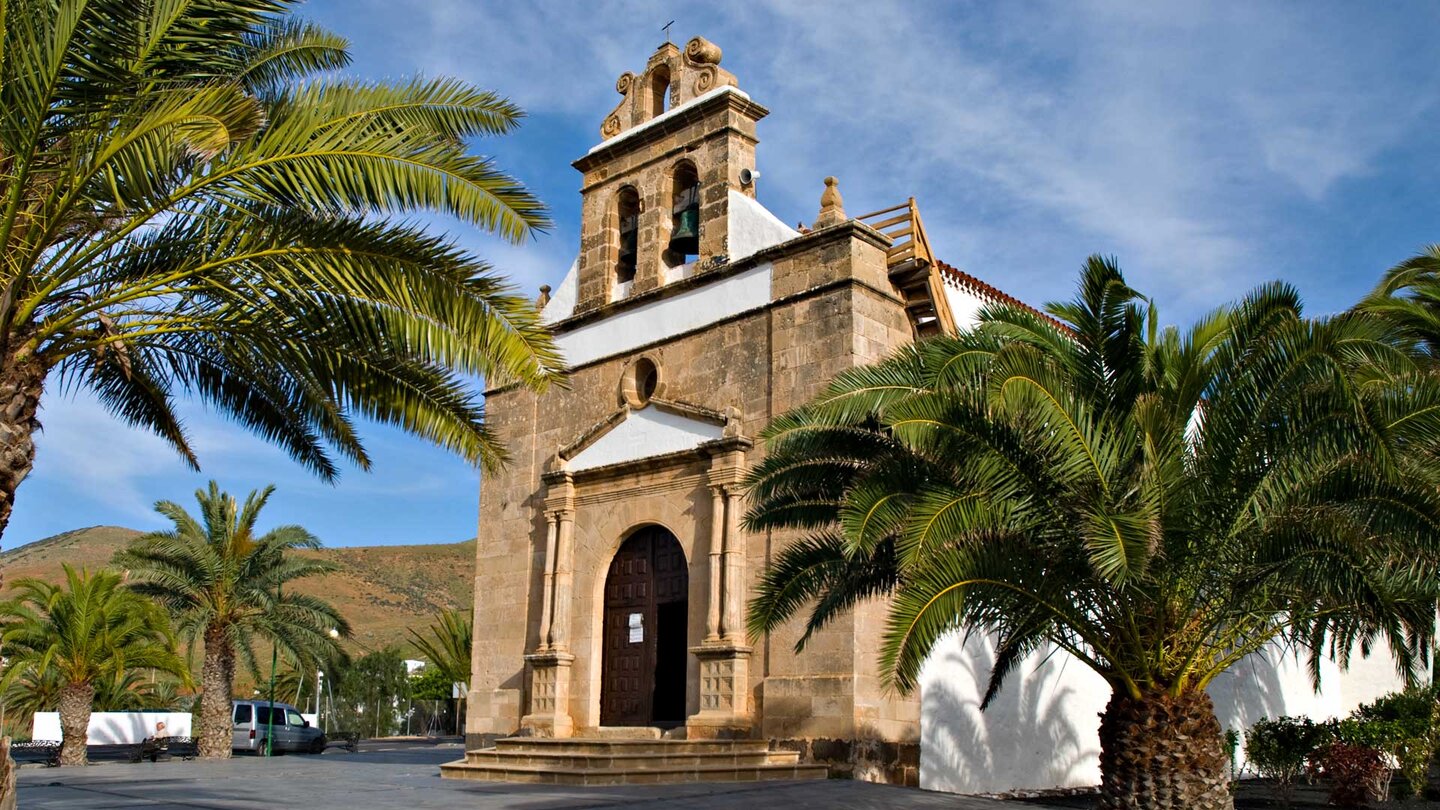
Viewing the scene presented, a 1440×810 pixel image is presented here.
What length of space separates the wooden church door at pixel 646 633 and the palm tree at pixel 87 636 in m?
8.52

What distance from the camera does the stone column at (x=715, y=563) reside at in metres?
13.7

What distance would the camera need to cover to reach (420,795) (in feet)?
35.7

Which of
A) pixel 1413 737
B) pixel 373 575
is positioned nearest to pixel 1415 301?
pixel 1413 737

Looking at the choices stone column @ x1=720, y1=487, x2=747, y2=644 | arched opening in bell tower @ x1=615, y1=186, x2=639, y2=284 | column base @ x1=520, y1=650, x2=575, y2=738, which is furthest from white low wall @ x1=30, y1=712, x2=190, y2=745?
stone column @ x1=720, y1=487, x2=747, y2=644

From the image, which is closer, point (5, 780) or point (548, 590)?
point (5, 780)

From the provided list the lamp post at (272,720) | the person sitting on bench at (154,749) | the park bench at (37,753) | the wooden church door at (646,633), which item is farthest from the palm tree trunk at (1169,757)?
the lamp post at (272,720)

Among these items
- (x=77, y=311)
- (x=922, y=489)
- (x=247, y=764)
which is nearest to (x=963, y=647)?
(x=922, y=489)

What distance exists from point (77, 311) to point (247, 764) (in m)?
12.5

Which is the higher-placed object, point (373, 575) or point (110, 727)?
point (373, 575)

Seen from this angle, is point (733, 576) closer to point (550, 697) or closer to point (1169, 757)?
point (550, 697)

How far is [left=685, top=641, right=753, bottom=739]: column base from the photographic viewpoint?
43.5 ft

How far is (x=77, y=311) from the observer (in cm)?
688

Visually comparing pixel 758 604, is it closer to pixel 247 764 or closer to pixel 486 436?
pixel 486 436

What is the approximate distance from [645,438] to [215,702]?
415 inches
